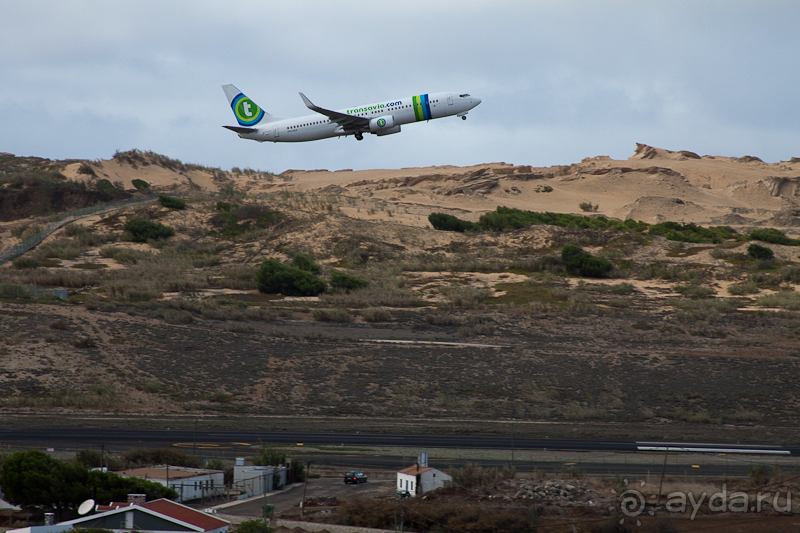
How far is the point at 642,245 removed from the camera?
69688 mm

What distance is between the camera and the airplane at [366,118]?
43.8 m

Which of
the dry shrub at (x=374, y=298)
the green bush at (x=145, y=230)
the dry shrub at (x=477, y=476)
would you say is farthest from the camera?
the green bush at (x=145, y=230)

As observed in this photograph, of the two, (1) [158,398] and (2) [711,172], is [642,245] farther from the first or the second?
(2) [711,172]

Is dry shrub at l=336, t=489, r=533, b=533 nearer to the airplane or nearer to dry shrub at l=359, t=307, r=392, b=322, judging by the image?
the airplane

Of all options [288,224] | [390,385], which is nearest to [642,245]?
[288,224]

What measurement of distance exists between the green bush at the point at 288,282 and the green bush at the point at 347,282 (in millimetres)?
979

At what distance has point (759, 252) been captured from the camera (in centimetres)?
6444

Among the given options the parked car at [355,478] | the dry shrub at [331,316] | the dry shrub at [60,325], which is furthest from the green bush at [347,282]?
the parked car at [355,478]

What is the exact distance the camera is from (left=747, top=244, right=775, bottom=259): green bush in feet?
211

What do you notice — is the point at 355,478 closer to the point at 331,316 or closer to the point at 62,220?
the point at 331,316

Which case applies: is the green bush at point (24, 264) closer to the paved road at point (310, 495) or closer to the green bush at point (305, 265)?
the green bush at point (305, 265)

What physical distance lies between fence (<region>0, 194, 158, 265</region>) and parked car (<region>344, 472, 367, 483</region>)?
49.7m

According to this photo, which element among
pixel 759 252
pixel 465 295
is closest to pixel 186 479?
pixel 465 295

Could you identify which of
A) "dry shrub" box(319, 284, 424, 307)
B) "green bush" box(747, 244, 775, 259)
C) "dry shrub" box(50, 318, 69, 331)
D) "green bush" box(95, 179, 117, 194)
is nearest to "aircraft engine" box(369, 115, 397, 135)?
"dry shrub" box(319, 284, 424, 307)
